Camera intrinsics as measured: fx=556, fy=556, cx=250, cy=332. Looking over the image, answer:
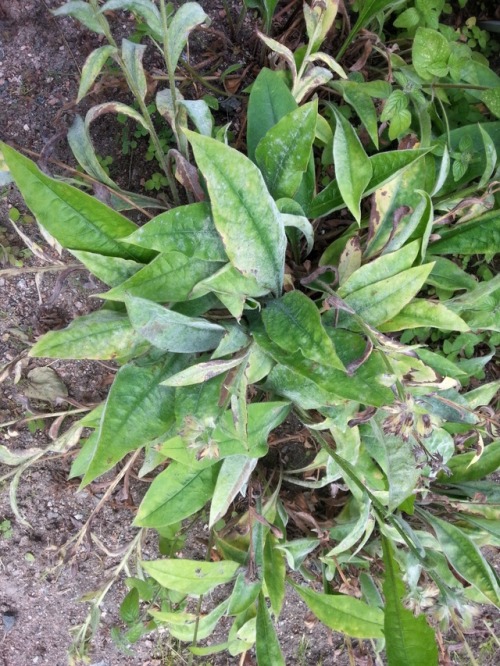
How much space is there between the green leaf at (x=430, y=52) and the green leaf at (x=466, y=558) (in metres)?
1.04

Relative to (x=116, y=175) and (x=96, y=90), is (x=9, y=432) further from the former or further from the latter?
(x=96, y=90)

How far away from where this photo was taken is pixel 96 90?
1362mm

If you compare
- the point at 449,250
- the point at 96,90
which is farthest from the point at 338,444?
the point at 96,90

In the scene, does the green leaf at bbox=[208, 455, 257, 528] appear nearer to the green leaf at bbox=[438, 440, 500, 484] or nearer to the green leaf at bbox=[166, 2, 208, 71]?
the green leaf at bbox=[438, 440, 500, 484]

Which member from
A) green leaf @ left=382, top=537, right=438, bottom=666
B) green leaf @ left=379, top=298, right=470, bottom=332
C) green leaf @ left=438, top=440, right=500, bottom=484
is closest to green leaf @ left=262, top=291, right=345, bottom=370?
green leaf @ left=379, top=298, right=470, bottom=332

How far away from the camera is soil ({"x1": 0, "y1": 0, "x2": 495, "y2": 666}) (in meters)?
1.48

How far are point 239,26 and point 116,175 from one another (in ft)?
1.67

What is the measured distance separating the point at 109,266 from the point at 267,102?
0.51 meters

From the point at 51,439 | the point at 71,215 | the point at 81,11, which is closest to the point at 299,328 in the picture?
the point at 71,215

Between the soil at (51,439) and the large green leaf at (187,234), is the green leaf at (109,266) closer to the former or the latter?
the large green leaf at (187,234)

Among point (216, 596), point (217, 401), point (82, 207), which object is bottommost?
point (216, 596)

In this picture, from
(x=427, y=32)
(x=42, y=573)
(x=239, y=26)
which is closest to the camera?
(x=427, y=32)

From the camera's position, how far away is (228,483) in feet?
4.01

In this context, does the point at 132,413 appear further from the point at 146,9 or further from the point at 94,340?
the point at 146,9
